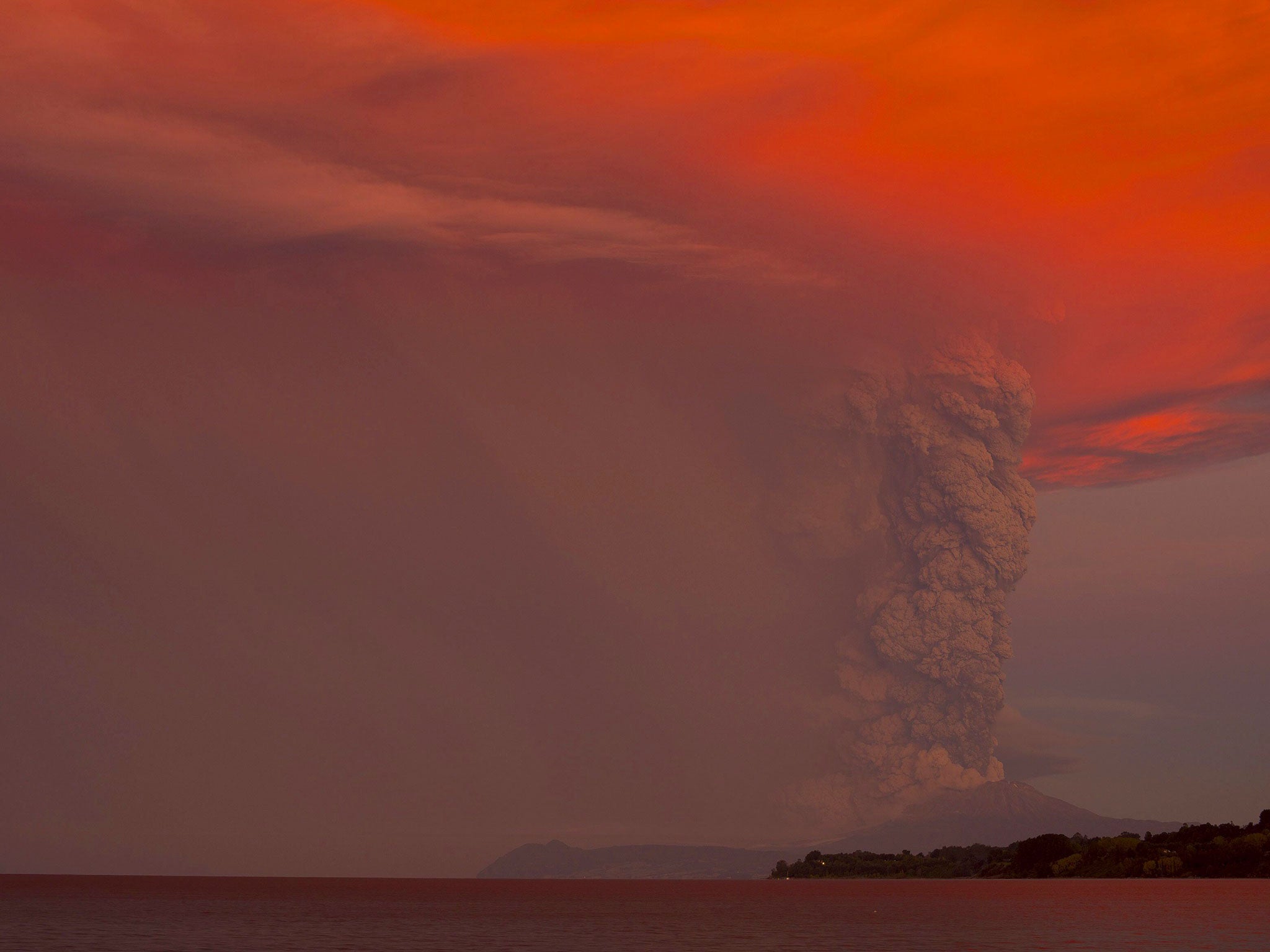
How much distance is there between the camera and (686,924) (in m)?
120

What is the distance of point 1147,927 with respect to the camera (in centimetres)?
9869

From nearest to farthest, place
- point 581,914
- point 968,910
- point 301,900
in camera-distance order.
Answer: point 968,910 < point 581,914 < point 301,900

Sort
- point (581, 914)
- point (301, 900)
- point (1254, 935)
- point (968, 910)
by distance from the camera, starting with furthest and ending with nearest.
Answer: point (301, 900) < point (581, 914) < point (968, 910) < point (1254, 935)

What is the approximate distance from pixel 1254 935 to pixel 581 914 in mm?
75379

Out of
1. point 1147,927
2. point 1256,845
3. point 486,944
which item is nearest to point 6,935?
point 486,944

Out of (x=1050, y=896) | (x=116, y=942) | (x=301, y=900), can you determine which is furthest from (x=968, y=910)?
(x=301, y=900)

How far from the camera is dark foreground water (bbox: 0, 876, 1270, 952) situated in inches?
3474

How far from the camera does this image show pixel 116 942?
9344 cm

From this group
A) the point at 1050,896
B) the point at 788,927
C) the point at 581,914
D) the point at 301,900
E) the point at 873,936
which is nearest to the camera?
the point at 873,936

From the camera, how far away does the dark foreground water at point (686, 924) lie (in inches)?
3474

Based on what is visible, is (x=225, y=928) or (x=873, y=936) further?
(x=225, y=928)

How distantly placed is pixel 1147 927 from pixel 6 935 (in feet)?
261

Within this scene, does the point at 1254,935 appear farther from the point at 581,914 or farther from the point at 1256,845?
the point at 1256,845

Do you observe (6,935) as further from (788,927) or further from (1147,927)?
(1147,927)
